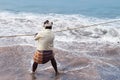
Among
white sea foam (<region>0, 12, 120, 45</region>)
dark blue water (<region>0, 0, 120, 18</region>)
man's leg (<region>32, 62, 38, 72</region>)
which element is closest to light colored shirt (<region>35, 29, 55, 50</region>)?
man's leg (<region>32, 62, 38, 72</region>)

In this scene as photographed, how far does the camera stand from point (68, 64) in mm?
9234

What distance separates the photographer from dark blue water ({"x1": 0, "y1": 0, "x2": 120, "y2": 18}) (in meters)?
20.5

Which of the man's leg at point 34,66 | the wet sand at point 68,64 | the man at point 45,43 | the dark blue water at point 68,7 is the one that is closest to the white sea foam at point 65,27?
the wet sand at point 68,64

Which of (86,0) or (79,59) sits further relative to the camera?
(86,0)

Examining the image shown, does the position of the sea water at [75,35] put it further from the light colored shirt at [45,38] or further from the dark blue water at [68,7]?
the light colored shirt at [45,38]

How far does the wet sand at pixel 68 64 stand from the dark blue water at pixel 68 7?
9.35 metres

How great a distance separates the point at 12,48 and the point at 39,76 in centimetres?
271

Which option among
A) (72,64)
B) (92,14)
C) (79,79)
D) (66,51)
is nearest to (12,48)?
(66,51)

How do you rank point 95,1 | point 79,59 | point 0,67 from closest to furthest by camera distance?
point 0,67
point 79,59
point 95,1

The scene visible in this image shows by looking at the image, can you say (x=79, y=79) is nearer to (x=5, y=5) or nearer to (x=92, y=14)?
(x=92, y=14)

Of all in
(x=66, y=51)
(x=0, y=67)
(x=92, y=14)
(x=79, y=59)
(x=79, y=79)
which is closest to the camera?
(x=79, y=79)

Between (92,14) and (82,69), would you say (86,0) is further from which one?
(82,69)

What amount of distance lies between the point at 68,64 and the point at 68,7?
44.9 feet

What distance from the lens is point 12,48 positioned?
10.7 m
